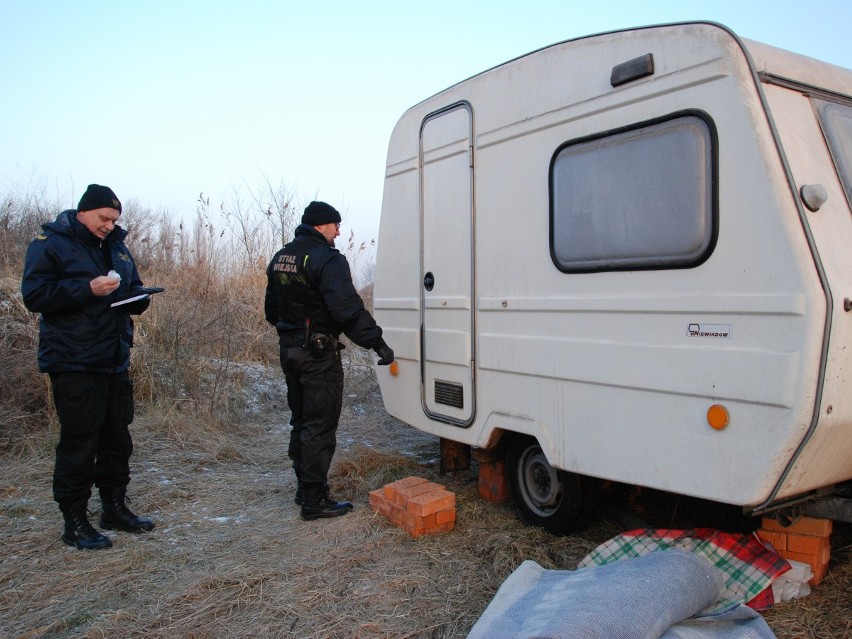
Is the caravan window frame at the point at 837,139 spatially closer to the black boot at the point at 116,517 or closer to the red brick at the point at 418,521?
the red brick at the point at 418,521

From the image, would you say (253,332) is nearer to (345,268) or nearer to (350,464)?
(350,464)

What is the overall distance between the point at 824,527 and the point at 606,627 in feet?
4.49

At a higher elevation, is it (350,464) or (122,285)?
(122,285)

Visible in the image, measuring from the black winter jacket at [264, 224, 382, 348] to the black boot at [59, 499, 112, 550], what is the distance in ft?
5.17

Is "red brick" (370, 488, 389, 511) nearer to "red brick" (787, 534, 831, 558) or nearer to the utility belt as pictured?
the utility belt

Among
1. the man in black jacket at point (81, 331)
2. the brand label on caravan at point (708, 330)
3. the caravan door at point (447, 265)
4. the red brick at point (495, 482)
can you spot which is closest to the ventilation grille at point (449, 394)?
the caravan door at point (447, 265)

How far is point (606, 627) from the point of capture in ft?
8.11

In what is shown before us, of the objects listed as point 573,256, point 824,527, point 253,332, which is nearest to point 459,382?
point 573,256

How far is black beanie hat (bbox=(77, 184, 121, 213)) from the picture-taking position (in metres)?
3.96

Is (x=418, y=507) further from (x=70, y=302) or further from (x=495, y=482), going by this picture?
(x=70, y=302)

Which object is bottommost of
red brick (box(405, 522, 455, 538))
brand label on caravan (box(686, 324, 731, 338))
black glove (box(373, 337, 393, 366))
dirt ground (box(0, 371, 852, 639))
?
dirt ground (box(0, 371, 852, 639))

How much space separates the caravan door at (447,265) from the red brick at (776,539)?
170 cm

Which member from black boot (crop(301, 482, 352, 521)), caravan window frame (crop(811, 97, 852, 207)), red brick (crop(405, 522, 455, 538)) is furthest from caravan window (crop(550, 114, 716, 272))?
black boot (crop(301, 482, 352, 521))

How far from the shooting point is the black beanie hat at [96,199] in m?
3.96
